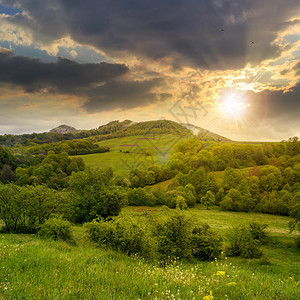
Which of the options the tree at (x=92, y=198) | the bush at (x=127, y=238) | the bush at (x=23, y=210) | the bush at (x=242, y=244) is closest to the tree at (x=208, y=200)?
the tree at (x=92, y=198)

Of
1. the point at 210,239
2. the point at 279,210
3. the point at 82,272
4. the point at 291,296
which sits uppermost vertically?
the point at 82,272

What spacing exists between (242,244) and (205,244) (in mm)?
10004

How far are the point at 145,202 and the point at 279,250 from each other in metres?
50.7

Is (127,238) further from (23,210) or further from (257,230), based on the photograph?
(257,230)

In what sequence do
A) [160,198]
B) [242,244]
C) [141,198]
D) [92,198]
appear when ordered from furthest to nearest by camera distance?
1. [160,198]
2. [141,198]
3. [92,198]
4. [242,244]

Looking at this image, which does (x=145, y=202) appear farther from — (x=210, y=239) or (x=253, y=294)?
(x=253, y=294)

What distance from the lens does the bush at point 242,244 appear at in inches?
1085

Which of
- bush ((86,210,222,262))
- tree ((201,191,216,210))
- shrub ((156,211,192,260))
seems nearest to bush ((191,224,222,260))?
bush ((86,210,222,262))

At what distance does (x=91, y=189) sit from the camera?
142 ft

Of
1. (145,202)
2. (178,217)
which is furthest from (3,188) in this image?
(145,202)

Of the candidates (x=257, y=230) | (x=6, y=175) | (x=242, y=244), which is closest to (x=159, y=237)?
(x=242, y=244)

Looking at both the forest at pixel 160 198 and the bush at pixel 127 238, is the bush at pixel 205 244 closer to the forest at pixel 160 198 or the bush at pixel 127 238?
the forest at pixel 160 198

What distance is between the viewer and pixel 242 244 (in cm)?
2781

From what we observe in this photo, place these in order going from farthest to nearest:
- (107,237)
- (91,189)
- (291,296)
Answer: (91,189)
(107,237)
(291,296)
